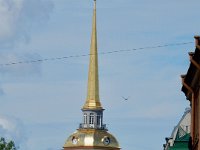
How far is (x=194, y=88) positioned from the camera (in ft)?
154

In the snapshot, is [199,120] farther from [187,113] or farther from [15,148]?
[15,148]

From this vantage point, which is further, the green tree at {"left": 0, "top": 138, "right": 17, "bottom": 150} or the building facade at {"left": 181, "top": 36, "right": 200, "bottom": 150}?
the green tree at {"left": 0, "top": 138, "right": 17, "bottom": 150}

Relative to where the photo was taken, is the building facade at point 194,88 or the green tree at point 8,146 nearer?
the building facade at point 194,88

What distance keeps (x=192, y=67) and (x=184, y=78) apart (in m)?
3.18

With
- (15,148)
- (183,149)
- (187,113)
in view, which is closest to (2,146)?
(15,148)

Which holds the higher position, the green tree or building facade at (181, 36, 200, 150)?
the green tree

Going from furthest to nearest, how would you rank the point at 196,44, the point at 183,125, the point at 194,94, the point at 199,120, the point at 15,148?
the point at 15,148, the point at 183,125, the point at 194,94, the point at 199,120, the point at 196,44

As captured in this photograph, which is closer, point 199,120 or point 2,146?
point 199,120

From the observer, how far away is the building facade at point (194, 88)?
1702 inches

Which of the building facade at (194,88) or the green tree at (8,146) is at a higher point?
the green tree at (8,146)

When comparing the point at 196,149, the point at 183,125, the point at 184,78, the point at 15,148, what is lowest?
the point at 196,149

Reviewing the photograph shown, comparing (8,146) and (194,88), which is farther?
(8,146)

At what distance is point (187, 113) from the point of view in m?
78.0

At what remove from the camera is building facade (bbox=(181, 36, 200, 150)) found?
142 feet
